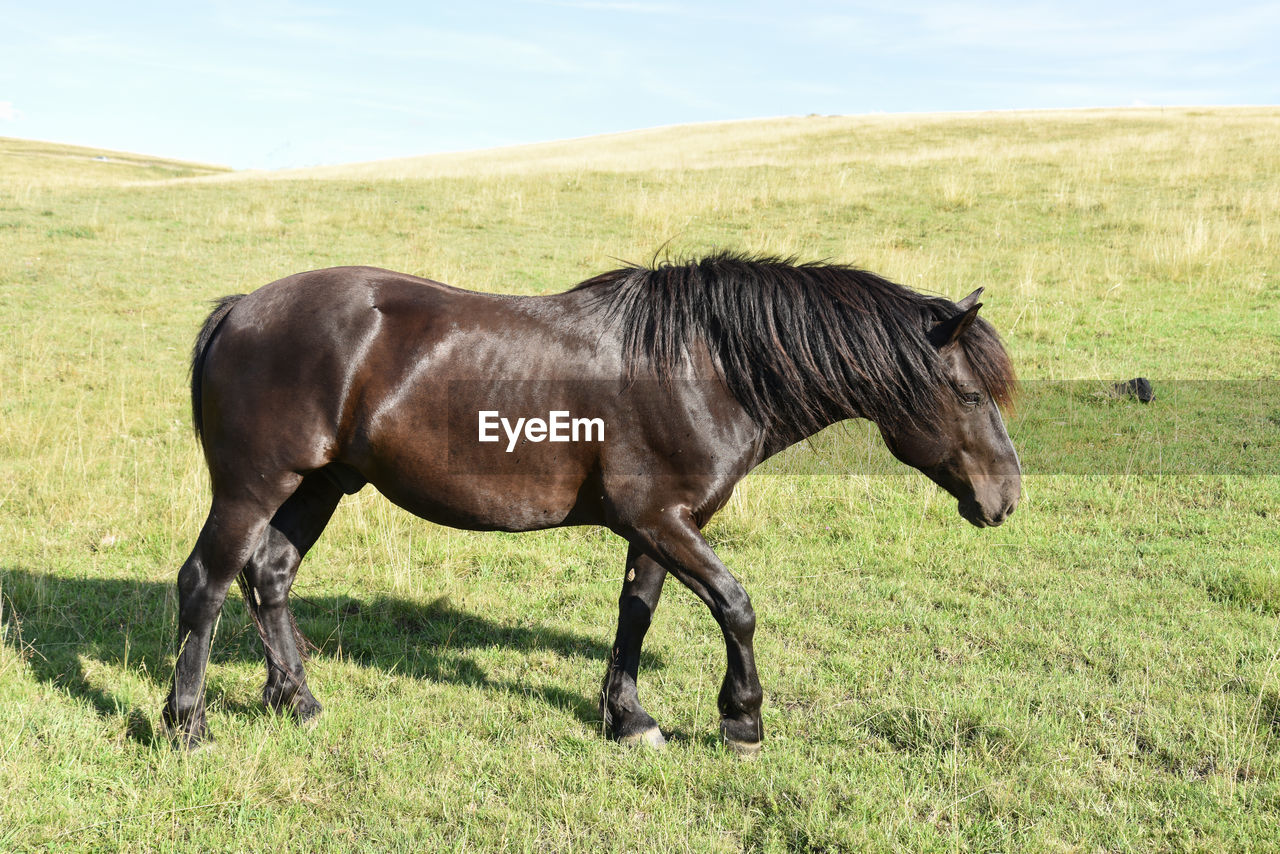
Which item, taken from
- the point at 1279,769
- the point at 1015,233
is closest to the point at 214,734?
the point at 1279,769

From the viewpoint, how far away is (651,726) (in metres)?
4.02

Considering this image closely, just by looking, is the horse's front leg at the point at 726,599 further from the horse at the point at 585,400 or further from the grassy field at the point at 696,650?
the grassy field at the point at 696,650

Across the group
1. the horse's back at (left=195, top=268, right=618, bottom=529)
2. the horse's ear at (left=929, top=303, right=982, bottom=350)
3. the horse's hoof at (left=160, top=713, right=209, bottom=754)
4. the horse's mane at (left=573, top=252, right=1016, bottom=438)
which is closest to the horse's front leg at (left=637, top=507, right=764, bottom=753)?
the horse's back at (left=195, top=268, right=618, bottom=529)

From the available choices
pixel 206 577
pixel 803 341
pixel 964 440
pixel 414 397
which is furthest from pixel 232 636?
pixel 964 440

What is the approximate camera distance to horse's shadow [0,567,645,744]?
4.48m

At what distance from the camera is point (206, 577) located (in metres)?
3.96

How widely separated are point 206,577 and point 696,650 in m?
2.58

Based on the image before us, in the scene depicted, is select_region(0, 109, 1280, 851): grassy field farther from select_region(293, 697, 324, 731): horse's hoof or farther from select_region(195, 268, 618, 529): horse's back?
select_region(195, 268, 618, 529): horse's back

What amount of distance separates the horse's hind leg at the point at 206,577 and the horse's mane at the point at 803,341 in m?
1.83

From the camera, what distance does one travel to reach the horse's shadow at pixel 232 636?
177 inches

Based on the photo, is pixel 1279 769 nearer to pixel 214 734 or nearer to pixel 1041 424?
pixel 214 734

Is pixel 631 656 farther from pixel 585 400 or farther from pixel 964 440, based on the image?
pixel 964 440

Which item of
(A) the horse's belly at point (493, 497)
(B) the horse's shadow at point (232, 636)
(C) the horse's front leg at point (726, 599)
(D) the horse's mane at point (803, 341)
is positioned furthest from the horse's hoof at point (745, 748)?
(D) the horse's mane at point (803, 341)

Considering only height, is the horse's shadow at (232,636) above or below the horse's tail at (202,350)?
below
